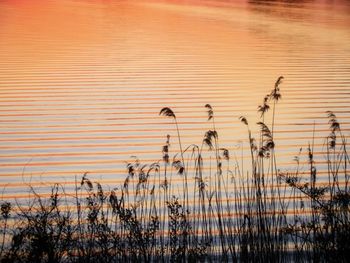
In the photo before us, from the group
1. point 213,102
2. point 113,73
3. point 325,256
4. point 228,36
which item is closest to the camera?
point 325,256

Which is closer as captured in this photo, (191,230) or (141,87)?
(191,230)

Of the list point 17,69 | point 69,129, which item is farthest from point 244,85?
point 17,69

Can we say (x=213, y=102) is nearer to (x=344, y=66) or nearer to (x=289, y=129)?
(x=289, y=129)

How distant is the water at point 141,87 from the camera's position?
348 centimetres

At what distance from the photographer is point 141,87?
5.29m

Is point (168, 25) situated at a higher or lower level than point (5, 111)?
higher

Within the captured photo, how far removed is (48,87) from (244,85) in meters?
2.65

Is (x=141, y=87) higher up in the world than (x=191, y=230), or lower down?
higher up

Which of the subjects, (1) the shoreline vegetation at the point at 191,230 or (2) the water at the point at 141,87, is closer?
(1) the shoreline vegetation at the point at 191,230

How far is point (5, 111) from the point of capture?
14.2 ft

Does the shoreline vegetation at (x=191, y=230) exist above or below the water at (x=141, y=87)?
below

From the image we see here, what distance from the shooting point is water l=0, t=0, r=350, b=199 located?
3480mm

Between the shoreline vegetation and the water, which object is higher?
the water

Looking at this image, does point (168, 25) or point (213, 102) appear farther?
point (168, 25)
